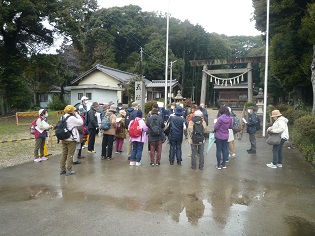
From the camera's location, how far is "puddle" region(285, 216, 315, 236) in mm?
3563

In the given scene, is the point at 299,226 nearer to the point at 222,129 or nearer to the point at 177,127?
the point at 222,129

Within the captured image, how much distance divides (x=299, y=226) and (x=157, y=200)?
2300 mm

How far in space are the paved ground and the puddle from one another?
0.05 ft

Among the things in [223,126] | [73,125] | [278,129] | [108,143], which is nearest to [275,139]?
[278,129]

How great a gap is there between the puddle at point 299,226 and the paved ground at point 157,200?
14 mm

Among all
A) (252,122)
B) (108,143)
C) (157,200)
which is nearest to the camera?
(157,200)

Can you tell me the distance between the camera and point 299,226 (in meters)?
3.74

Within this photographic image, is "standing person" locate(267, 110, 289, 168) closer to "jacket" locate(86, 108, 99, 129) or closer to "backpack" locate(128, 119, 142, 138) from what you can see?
"backpack" locate(128, 119, 142, 138)

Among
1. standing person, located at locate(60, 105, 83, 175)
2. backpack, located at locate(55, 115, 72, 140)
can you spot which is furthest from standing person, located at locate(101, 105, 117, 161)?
backpack, located at locate(55, 115, 72, 140)

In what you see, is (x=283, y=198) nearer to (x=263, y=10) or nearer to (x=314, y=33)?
(x=314, y=33)

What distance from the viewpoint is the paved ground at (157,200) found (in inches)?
145

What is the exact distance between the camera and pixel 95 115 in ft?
26.0

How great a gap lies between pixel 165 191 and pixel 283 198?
2273 mm

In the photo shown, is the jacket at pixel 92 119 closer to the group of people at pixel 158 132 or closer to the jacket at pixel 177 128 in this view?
the group of people at pixel 158 132
